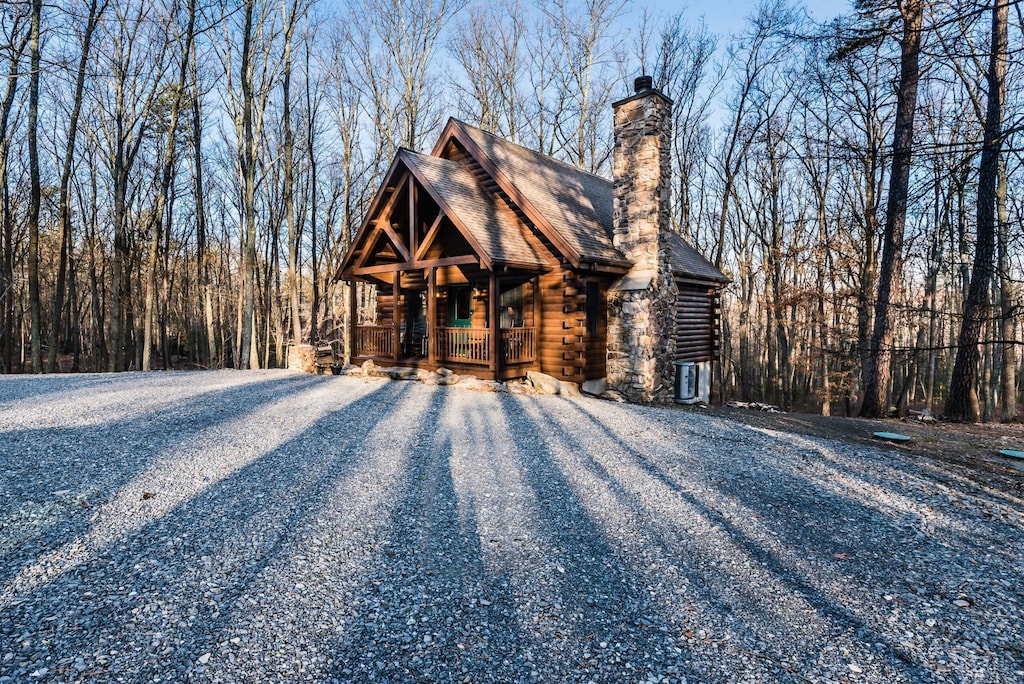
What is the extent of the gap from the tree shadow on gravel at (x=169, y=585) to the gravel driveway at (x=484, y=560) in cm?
2

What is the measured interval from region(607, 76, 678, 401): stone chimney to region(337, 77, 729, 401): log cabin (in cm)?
3

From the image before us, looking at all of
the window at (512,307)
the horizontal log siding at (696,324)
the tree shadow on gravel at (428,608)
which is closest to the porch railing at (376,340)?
the window at (512,307)

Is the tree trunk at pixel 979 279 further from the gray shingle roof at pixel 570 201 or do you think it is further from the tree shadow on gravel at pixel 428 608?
the tree shadow on gravel at pixel 428 608

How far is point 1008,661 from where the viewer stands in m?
2.87

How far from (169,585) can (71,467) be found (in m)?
3.06

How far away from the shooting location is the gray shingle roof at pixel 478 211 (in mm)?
11250

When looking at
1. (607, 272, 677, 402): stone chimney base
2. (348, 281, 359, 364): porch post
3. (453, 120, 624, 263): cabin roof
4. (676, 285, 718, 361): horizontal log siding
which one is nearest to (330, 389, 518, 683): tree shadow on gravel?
(453, 120, 624, 263): cabin roof

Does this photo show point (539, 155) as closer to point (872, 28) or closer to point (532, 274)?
point (532, 274)

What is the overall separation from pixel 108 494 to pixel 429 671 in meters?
3.84

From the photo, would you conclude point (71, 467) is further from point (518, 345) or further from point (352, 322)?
point (352, 322)

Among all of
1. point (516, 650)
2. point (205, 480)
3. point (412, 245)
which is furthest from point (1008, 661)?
point (412, 245)

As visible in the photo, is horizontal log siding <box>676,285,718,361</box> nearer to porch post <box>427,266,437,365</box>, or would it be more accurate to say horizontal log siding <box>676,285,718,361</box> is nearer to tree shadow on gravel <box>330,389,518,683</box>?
porch post <box>427,266,437,365</box>

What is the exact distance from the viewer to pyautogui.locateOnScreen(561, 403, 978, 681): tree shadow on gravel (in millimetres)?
3248

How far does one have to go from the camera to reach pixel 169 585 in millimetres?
3342
